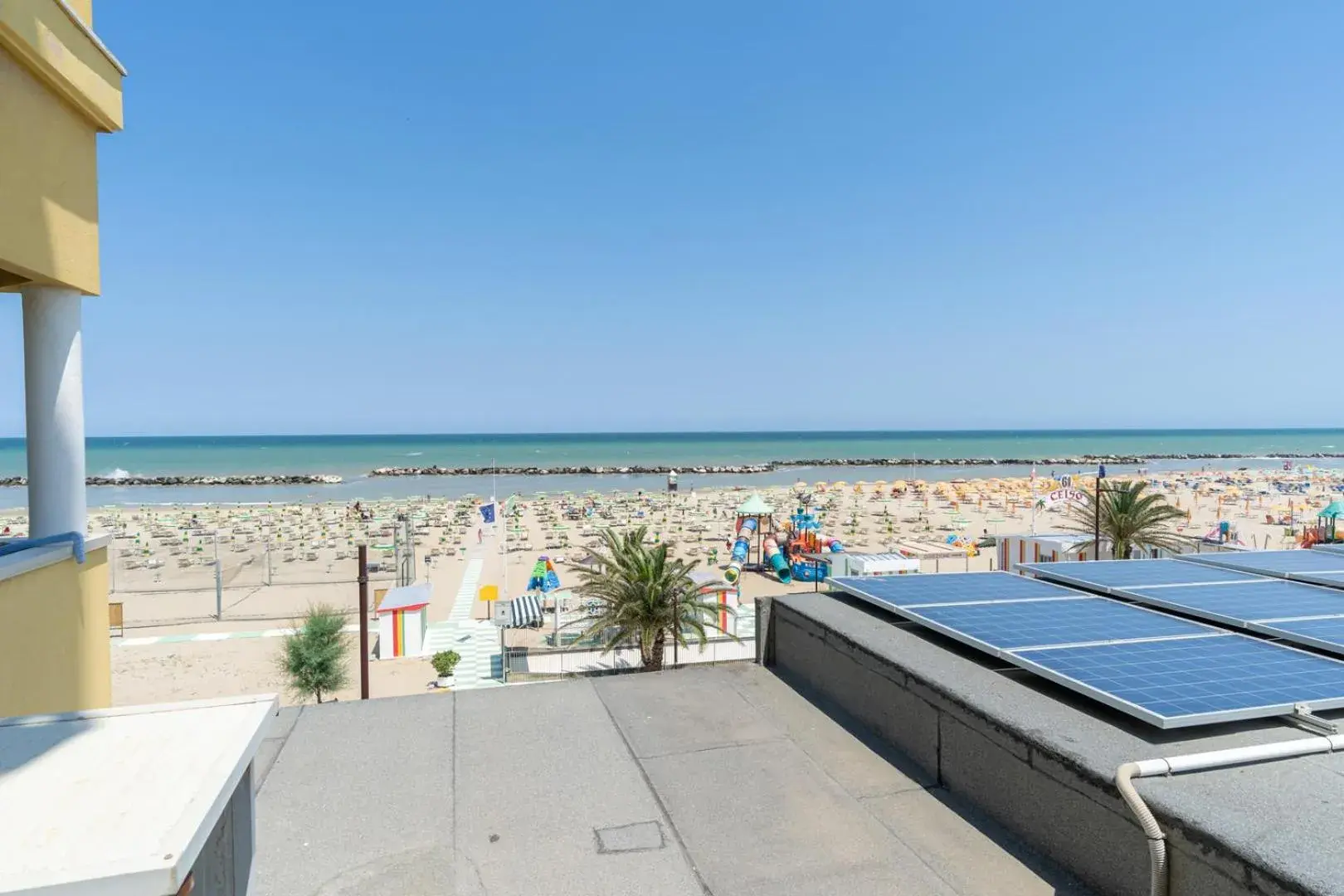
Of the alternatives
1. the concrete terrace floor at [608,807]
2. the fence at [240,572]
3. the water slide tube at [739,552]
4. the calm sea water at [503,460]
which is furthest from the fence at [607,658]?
the calm sea water at [503,460]

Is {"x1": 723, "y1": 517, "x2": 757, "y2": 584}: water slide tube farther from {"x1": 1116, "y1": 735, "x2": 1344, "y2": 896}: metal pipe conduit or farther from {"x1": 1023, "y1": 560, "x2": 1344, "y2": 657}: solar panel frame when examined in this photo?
{"x1": 1116, "y1": 735, "x2": 1344, "y2": 896}: metal pipe conduit

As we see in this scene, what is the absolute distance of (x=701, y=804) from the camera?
4391 mm

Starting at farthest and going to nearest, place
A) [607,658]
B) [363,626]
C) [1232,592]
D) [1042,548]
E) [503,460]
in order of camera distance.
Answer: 1. [503,460]
2. [1042,548]
3. [607,658]
4. [363,626]
5. [1232,592]

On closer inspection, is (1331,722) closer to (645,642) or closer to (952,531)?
(645,642)

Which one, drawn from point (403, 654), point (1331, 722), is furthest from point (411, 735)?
point (403, 654)

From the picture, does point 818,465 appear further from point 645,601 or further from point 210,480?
point 645,601

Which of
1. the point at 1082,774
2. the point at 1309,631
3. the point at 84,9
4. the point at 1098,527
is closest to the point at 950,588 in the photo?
the point at 1309,631

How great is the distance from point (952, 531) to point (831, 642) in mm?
29679

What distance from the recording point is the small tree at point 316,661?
12.7m

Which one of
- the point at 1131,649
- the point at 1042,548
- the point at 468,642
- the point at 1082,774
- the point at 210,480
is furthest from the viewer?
the point at 210,480

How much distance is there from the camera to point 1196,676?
167 inches

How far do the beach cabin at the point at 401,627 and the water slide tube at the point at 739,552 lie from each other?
831 cm

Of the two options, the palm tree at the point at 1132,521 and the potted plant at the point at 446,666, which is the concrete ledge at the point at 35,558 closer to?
the potted plant at the point at 446,666

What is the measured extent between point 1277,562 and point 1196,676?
16.5 feet
